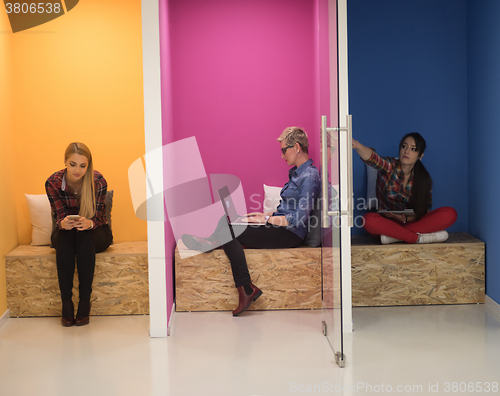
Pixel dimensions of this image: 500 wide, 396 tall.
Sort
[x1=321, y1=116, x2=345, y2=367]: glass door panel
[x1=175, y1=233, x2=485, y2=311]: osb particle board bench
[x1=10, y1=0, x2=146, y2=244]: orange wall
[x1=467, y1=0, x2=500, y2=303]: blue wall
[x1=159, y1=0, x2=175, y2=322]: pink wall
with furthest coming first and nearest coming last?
1. [x1=10, y1=0, x2=146, y2=244]: orange wall
2. [x1=175, y1=233, x2=485, y2=311]: osb particle board bench
3. [x1=467, y1=0, x2=500, y2=303]: blue wall
4. [x1=159, y1=0, x2=175, y2=322]: pink wall
5. [x1=321, y1=116, x2=345, y2=367]: glass door panel

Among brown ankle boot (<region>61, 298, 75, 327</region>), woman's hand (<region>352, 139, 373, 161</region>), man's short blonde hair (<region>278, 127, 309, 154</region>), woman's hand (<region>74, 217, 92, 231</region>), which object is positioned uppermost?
man's short blonde hair (<region>278, 127, 309, 154</region>)

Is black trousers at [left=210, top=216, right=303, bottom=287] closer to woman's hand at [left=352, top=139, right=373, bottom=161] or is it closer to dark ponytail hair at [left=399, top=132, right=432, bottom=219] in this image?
woman's hand at [left=352, top=139, right=373, bottom=161]

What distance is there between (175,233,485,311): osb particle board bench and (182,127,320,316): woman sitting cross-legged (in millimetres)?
70

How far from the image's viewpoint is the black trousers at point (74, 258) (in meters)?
3.10

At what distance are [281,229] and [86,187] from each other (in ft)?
4.41

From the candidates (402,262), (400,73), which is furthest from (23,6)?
(402,262)

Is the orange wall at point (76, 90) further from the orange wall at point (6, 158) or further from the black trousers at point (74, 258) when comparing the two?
the black trousers at point (74, 258)

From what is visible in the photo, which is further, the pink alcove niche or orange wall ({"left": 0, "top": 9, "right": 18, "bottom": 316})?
the pink alcove niche

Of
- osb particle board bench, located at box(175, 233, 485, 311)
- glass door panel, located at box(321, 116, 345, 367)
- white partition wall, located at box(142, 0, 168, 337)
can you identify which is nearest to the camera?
Answer: glass door panel, located at box(321, 116, 345, 367)

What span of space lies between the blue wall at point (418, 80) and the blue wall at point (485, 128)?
0.10 m

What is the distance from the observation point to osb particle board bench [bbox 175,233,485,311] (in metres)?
3.29

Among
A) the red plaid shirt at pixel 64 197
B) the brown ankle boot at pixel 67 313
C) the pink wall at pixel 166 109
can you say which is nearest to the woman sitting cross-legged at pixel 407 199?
the pink wall at pixel 166 109

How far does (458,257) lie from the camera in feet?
10.9

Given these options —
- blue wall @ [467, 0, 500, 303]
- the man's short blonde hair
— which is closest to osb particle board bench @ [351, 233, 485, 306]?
blue wall @ [467, 0, 500, 303]
